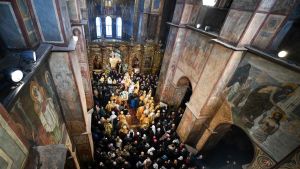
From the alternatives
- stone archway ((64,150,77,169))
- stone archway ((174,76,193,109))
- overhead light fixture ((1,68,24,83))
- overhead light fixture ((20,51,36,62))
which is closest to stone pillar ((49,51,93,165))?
stone archway ((64,150,77,169))

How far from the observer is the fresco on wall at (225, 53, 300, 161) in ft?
15.8

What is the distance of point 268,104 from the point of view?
5438mm

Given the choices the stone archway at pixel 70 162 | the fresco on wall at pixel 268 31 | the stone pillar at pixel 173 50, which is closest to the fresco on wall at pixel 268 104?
the fresco on wall at pixel 268 31

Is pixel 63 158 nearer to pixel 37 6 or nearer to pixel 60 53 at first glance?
pixel 60 53

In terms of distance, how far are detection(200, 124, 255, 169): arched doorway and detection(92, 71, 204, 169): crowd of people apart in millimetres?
786

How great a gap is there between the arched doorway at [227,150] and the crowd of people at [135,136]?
786 mm

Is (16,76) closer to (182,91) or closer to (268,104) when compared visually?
(268,104)

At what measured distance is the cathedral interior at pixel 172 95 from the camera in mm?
3240

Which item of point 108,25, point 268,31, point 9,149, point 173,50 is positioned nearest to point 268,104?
point 268,31

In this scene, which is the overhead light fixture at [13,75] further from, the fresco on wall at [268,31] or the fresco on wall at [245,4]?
the fresco on wall at [268,31]

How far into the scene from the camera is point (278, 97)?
5.17 m

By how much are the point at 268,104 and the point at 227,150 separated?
479cm

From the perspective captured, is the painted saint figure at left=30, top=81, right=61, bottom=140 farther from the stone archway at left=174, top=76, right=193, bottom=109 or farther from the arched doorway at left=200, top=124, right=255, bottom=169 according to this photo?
the stone archway at left=174, top=76, right=193, bottom=109

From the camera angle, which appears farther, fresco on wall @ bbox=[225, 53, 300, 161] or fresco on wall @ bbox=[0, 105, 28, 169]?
fresco on wall @ bbox=[225, 53, 300, 161]
